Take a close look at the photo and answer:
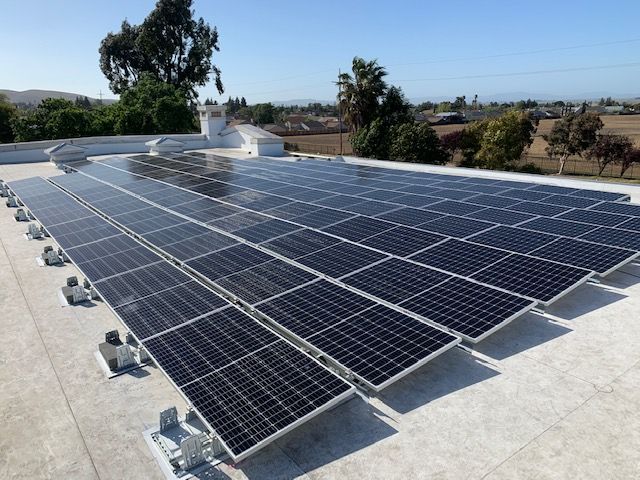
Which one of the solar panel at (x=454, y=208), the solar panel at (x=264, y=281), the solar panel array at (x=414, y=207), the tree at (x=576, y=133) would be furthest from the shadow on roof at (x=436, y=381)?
the tree at (x=576, y=133)

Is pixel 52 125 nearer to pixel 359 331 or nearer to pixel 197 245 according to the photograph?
pixel 197 245

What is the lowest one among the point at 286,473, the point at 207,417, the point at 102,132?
the point at 286,473

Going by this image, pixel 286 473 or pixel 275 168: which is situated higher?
pixel 275 168

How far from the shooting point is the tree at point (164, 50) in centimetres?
8012

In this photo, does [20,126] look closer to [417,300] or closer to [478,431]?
[417,300]

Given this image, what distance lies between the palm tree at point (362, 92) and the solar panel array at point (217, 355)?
4046cm

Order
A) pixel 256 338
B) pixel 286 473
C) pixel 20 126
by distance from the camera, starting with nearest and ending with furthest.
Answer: pixel 286 473 → pixel 256 338 → pixel 20 126

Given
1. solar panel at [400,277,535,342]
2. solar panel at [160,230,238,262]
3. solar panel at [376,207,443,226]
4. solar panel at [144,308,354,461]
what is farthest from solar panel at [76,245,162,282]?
solar panel at [376,207,443,226]

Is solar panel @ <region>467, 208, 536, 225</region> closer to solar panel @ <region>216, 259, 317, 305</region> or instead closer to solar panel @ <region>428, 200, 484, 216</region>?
solar panel @ <region>428, 200, 484, 216</region>

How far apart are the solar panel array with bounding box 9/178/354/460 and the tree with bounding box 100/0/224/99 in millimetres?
75678

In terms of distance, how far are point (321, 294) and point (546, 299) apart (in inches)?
268

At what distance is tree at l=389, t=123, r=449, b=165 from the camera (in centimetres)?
4681

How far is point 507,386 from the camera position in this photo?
433 inches

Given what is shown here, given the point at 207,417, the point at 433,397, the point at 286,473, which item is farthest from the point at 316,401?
the point at 433,397
